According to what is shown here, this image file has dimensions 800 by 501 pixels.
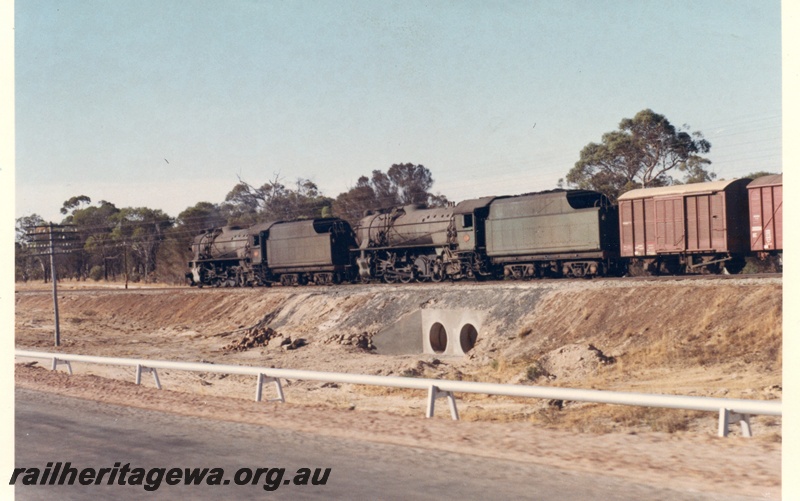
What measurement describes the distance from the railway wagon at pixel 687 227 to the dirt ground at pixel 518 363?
414 cm

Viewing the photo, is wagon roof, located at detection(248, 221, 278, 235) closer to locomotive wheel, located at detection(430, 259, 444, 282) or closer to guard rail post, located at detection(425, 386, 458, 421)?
locomotive wheel, located at detection(430, 259, 444, 282)

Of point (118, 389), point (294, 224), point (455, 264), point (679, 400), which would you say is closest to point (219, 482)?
point (679, 400)

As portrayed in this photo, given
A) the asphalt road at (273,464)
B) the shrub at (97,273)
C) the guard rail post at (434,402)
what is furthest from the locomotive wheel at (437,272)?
the shrub at (97,273)

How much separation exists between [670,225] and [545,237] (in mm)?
5357

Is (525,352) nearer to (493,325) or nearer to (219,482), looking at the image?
(493,325)

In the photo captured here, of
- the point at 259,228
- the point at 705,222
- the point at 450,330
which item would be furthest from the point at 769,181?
the point at 259,228

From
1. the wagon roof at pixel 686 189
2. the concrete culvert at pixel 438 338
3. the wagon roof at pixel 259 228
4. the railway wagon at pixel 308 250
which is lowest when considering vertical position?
the concrete culvert at pixel 438 338

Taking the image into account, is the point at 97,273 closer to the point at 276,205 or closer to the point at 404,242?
the point at 276,205

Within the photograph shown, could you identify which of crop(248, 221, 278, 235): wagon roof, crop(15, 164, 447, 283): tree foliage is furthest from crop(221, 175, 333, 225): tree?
crop(248, 221, 278, 235): wagon roof

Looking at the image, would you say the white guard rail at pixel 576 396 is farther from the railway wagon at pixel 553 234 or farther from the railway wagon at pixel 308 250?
the railway wagon at pixel 308 250

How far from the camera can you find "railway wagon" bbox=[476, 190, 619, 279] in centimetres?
3319

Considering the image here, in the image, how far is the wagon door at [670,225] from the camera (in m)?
30.9

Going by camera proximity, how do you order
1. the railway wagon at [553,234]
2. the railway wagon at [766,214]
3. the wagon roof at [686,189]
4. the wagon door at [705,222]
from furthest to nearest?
the railway wagon at [553,234]
the wagon roof at [686,189]
the wagon door at [705,222]
the railway wagon at [766,214]

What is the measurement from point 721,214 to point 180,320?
3178cm
